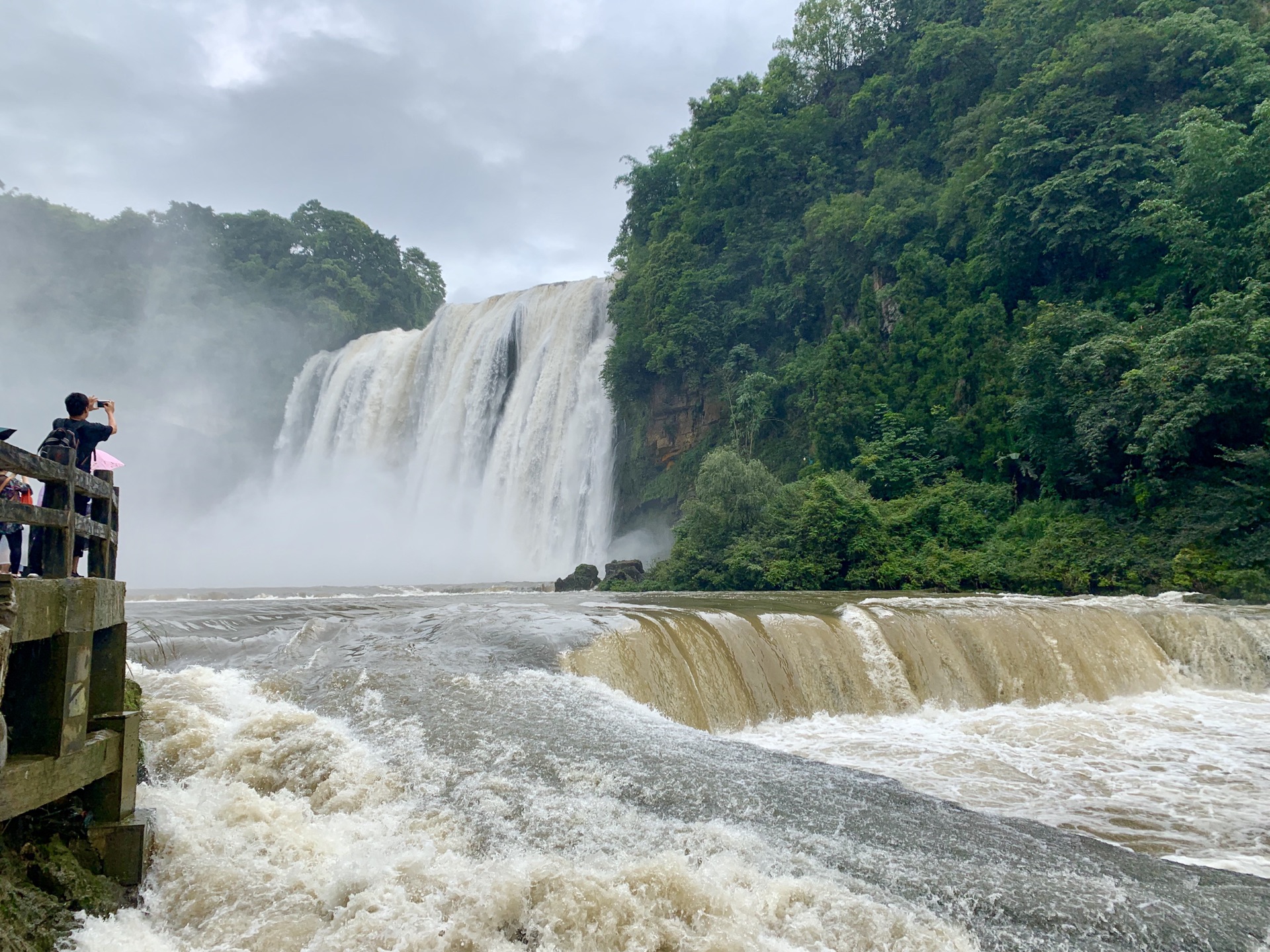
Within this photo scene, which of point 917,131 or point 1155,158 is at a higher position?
point 917,131

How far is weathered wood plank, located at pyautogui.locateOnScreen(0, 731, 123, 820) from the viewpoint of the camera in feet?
13.2

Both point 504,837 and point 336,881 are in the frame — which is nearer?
point 336,881

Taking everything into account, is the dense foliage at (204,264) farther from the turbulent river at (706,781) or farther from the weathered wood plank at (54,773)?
the weathered wood plank at (54,773)

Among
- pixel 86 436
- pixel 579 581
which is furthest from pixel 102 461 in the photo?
pixel 579 581

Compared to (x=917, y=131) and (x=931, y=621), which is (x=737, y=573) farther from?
(x=917, y=131)

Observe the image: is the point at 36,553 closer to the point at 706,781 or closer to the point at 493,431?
the point at 706,781

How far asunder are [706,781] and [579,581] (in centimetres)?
1889

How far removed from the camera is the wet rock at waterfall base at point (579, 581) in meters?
24.5

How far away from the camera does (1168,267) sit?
20828 mm

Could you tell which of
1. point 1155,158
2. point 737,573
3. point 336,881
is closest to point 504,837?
point 336,881

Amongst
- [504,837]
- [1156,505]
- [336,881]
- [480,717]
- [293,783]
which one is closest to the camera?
[336,881]

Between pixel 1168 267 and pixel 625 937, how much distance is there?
22426mm

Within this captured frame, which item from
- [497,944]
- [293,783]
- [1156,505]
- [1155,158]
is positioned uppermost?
[1155,158]

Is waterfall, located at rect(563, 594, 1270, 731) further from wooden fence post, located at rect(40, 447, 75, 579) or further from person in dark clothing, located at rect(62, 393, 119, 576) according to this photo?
wooden fence post, located at rect(40, 447, 75, 579)
